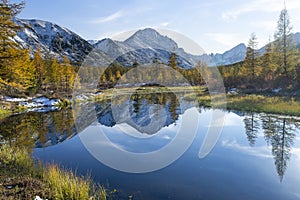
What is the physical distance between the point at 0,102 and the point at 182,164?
84.4ft

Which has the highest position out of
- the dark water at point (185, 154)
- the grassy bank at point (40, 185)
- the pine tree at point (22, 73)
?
the pine tree at point (22, 73)

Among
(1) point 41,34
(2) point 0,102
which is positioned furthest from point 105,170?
(1) point 41,34

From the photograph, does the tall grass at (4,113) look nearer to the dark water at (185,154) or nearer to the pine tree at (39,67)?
the dark water at (185,154)

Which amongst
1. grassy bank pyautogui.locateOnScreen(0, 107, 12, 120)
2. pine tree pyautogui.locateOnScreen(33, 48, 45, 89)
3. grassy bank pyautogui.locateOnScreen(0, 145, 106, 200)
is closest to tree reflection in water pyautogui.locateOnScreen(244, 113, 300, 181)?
grassy bank pyautogui.locateOnScreen(0, 145, 106, 200)

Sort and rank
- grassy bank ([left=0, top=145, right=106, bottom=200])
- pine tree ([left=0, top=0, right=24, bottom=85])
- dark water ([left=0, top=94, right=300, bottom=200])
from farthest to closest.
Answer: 1. pine tree ([left=0, top=0, right=24, bottom=85])
2. dark water ([left=0, top=94, right=300, bottom=200])
3. grassy bank ([left=0, top=145, right=106, bottom=200])

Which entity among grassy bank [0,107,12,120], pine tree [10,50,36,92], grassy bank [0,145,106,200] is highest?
pine tree [10,50,36,92]

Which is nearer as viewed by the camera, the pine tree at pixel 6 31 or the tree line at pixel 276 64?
the pine tree at pixel 6 31

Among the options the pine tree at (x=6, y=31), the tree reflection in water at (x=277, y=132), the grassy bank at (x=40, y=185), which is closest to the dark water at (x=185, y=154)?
the tree reflection in water at (x=277, y=132)

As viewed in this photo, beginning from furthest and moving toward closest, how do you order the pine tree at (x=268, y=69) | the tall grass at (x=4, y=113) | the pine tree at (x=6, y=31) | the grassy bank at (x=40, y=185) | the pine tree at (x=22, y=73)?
the pine tree at (x=268, y=69), the tall grass at (x=4, y=113), the pine tree at (x=22, y=73), the pine tree at (x=6, y=31), the grassy bank at (x=40, y=185)

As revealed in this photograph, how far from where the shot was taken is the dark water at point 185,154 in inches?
343

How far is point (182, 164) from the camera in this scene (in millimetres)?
11539

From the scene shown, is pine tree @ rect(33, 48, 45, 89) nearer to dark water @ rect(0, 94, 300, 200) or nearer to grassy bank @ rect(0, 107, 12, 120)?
grassy bank @ rect(0, 107, 12, 120)

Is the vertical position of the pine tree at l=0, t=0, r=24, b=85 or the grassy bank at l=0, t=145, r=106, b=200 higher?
the pine tree at l=0, t=0, r=24, b=85

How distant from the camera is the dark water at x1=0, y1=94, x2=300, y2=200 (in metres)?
8.70
